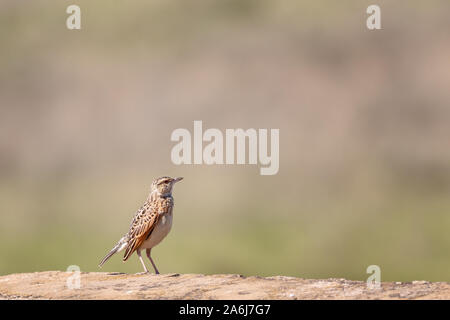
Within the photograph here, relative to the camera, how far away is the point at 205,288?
10.2 metres

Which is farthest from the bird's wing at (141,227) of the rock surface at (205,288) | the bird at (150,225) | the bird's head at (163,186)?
the rock surface at (205,288)

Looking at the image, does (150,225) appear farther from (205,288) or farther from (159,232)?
(205,288)

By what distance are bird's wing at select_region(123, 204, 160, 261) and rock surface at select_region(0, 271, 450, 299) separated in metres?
1.94

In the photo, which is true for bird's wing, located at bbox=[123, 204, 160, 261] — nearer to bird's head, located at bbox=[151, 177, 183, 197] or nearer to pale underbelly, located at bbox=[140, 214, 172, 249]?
pale underbelly, located at bbox=[140, 214, 172, 249]

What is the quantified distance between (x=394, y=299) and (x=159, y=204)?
16.9 ft

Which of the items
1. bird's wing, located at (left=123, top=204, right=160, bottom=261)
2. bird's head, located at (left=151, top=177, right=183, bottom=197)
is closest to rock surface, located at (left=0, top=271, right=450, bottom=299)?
Answer: bird's wing, located at (left=123, top=204, right=160, bottom=261)

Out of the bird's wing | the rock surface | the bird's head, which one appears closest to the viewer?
the rock surface

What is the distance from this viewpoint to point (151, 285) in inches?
415

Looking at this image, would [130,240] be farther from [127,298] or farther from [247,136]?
[247,136]

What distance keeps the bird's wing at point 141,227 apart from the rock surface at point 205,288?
76.4 inches

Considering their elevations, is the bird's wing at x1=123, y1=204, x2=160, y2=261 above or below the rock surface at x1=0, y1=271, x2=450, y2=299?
above

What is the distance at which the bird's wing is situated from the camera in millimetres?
13383

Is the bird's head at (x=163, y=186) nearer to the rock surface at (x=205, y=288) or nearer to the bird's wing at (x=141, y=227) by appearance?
the bird's wing at (x=141, y=227)

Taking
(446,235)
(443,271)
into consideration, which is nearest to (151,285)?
(443,271)
